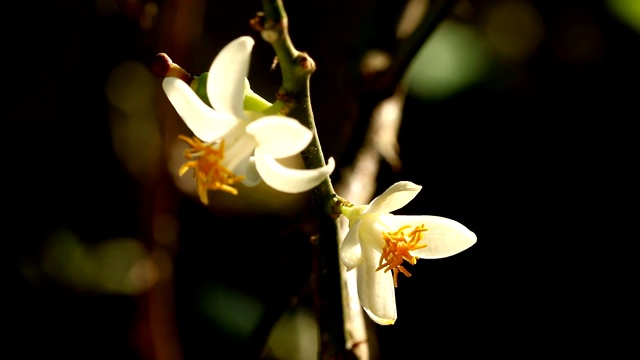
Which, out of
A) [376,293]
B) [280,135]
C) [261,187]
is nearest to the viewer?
[280,135]

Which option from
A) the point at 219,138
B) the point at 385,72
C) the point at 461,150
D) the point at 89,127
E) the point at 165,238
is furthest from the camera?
the point at 461,150

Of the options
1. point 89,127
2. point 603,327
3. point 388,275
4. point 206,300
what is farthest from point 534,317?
point 89,127

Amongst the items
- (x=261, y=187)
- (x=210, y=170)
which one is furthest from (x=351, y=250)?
(x=261, y=187)

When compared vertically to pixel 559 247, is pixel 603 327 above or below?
below

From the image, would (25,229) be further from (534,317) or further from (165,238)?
(534,317)

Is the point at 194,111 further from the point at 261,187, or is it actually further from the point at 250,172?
the point at 261,187

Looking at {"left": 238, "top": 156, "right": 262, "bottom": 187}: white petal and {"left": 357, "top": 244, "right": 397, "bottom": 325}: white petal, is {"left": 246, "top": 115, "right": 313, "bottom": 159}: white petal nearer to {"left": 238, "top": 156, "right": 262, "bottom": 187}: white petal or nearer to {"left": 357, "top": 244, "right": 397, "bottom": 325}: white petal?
{"left": 238, "top": 156, "right": 262, "bottom": 187}: white petal

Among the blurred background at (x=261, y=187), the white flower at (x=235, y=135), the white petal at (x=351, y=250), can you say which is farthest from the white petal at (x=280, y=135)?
the blurred background at (x=261, y=187)
